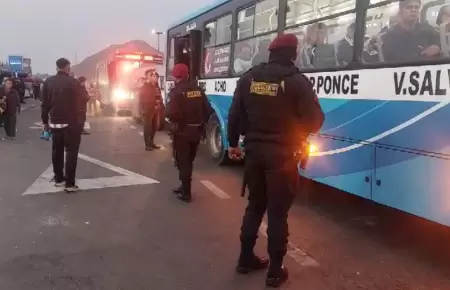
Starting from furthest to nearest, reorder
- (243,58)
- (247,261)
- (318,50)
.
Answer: (243,58)
(318,50)
(247,261)

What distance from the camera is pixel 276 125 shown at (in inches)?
152

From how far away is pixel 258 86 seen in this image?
3.89 m

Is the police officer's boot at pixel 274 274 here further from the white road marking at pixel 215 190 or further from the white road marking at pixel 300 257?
the white road marking at pixel 215 190

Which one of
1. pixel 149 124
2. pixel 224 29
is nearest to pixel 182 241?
pixel 224 29

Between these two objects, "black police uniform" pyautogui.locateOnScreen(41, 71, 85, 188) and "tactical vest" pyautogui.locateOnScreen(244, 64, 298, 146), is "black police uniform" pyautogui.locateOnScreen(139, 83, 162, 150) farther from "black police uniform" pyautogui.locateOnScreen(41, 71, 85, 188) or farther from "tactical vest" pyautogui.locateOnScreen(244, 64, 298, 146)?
"tactical vest" pyautogui.locateOnScreen(244, 64, 298, 146)

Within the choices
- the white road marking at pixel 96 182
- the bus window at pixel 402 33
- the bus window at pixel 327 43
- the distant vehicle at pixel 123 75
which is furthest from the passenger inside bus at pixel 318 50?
the distant vehicle at pixel 123 75

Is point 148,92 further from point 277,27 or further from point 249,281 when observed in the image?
point 249,281

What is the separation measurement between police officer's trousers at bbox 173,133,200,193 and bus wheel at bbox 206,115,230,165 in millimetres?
2720

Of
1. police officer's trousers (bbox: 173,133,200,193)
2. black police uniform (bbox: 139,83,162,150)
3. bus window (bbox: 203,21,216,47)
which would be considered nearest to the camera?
police officer's trousers (bbox: 173,133,200,193)

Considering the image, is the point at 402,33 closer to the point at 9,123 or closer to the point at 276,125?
the point at 276,125

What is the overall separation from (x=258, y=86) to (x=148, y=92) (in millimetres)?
8168

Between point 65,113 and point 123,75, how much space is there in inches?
778

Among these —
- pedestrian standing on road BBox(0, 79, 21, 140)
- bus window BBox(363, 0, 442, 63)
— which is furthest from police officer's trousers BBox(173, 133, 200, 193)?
pedestrian standing on road BBox(0, 79, 21, 140)

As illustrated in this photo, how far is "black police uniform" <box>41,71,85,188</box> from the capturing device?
23.5ft
